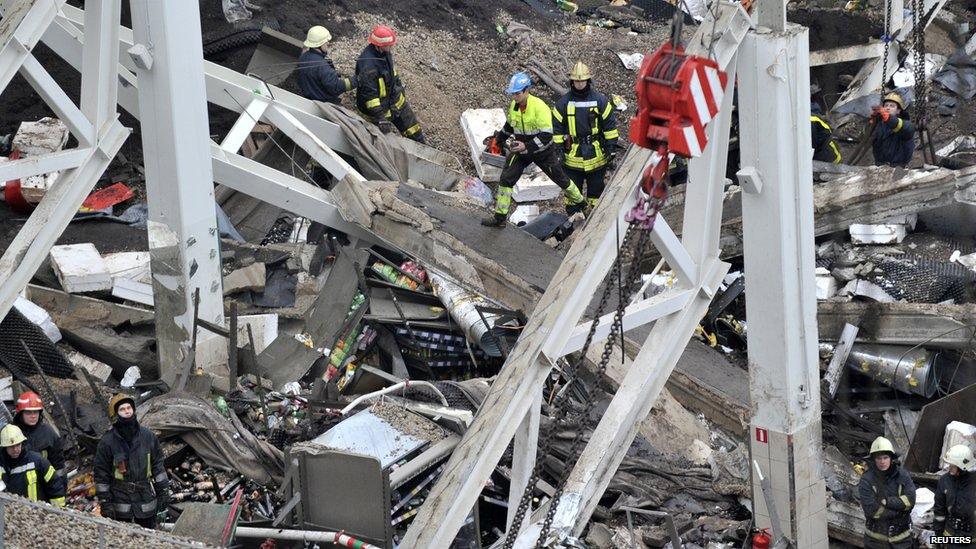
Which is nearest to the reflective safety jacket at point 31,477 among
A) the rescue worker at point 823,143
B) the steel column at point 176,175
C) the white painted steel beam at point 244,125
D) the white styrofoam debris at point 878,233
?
the steel column at point 176,175

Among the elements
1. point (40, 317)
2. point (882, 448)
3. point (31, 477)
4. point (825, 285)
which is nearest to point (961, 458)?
point (882, 448)

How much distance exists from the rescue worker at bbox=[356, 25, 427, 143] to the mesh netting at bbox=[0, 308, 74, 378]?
462cm

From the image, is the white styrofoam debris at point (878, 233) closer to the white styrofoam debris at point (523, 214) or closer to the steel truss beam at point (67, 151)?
the white styrofoam debris at point (523, 214)

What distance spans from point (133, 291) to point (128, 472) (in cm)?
374

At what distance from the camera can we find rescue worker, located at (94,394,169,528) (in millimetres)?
9461

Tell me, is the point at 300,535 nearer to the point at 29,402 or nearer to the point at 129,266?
the point at 29,402

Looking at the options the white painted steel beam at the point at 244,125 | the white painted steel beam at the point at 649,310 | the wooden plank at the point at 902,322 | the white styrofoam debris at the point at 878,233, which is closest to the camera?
the white painted steel beam at the point at 649,310

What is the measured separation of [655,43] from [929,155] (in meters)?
4.72

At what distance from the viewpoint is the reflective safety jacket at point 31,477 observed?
358 inches

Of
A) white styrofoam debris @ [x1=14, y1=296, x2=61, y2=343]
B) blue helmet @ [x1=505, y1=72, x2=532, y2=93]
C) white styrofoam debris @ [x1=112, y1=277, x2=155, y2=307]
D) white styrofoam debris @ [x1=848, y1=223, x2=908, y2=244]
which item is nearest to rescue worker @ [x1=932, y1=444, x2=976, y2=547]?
white styrofoam debris @ [x1=848, y1=223, x2=908, y2=244]

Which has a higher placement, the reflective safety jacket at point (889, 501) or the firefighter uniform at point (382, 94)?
the firefighter uniform at point (382, 94)

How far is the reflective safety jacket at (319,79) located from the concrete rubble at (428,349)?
364mm

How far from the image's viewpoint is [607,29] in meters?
19.4

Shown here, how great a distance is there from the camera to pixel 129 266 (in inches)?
515
